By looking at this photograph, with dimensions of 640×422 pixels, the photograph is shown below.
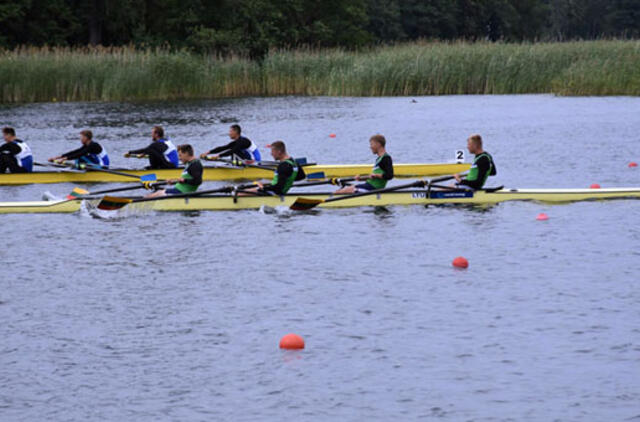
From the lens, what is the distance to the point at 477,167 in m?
17.9

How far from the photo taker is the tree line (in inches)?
2426

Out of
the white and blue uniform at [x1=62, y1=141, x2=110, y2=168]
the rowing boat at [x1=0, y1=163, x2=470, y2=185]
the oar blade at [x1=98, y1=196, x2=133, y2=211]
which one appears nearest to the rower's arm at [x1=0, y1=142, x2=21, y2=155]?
the rowing boat at [x1=0, y1=163, x2=470, y2=185]

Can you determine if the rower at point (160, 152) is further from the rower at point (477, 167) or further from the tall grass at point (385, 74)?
the tall grass at point (385, 74)

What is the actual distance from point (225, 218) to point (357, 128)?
1693 centimetres

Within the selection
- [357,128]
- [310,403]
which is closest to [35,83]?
[357,128]

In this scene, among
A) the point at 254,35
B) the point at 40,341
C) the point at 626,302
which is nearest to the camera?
the point at 40,341

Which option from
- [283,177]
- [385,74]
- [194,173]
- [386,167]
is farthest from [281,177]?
[385,74]

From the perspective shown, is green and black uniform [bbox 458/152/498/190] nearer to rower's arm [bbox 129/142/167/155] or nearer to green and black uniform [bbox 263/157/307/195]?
green and black uniform [bbox 263/157/307/195]

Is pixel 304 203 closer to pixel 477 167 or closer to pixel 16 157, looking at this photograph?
pixel 477 167

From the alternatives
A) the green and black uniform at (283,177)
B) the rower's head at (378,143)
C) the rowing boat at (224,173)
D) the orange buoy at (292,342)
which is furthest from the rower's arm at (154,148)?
the orange buoy at (292,342)

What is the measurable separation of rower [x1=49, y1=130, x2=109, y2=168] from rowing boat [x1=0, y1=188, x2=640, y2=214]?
12.4 feet

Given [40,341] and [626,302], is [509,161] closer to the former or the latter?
[626,302]

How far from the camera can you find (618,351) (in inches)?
412

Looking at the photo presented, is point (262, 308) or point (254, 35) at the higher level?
point (254, 35)
